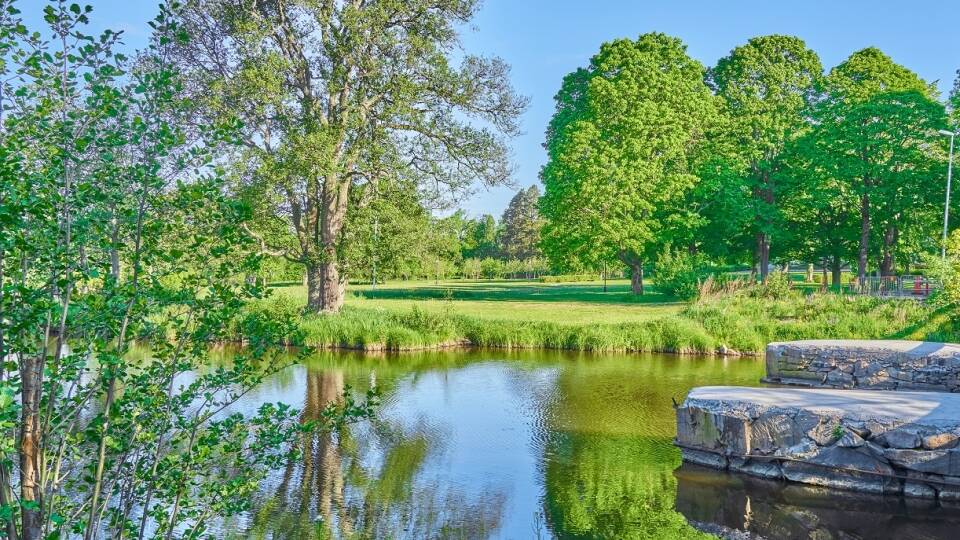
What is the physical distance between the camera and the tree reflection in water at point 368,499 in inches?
302

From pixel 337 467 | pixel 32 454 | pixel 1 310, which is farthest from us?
pixel 337 467

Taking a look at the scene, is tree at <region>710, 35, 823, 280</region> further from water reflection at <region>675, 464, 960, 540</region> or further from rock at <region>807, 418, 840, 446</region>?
water reflection at <region>675, 464, 960, 540</region>

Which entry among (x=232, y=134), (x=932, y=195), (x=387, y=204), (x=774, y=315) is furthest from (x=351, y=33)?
(x=932, y=195)

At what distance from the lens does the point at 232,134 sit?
4074 mm

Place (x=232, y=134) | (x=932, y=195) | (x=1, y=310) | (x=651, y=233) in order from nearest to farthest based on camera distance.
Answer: (x=1, y=310)
(x=232, y=134)
(x=932, y=195)
(x=651, y=233)

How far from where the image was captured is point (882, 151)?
29.9 meters

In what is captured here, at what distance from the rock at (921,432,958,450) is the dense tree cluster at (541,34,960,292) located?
71.8ft

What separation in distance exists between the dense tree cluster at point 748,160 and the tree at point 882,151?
0.18ft

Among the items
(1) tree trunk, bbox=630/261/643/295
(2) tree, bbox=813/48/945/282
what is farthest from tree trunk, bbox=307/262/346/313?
(2) tree, bbox=813/48/945/282

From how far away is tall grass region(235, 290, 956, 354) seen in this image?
2053 cm

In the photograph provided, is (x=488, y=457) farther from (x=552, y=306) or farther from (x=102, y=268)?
(x=552, y=306)

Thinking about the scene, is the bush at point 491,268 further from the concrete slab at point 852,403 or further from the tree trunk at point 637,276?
the concrete slab at point 852,403

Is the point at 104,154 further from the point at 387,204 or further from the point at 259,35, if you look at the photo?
the point at 387,204

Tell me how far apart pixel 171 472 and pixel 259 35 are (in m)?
18.9
